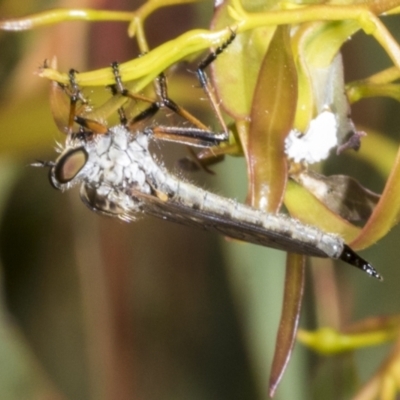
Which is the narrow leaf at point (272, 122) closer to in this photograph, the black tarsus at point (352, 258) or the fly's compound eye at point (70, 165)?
the black tarsus at point (352, 258)

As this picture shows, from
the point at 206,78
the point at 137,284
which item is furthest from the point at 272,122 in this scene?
the point at 137,284

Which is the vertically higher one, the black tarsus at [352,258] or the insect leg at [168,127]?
the insect leg at [168,127]

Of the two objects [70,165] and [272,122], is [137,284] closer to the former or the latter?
[70,165]

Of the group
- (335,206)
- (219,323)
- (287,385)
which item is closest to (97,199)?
(335,206)

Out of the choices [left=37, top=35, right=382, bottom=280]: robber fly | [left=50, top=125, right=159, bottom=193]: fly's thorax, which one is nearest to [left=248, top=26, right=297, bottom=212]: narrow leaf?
[left=37, top=35, right=382, bottom=280]: robber fly

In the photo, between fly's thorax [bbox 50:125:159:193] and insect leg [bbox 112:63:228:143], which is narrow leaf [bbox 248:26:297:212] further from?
fly's thorax [bbox 50:125:159:193]

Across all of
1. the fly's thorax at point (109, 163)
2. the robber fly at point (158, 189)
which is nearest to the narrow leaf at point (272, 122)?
the robber fly at point (158, 189)
